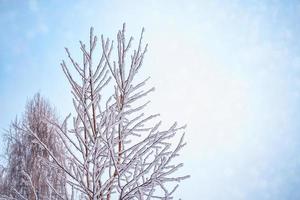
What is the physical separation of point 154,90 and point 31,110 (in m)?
8.66

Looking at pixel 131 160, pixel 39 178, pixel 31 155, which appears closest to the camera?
pixel 131 160

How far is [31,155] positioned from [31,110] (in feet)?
5.99

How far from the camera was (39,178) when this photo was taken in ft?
28.9

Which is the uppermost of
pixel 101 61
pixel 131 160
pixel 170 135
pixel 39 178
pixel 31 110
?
pixel 31 110

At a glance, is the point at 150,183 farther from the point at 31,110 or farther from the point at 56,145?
the point at 31,110

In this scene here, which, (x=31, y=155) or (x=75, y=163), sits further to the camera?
(x=31, y=155)

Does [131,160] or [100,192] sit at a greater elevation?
[131,160]

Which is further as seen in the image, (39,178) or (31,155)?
(31,155)

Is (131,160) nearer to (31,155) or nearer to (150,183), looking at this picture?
(150,183)

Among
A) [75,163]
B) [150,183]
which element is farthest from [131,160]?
[75,163]

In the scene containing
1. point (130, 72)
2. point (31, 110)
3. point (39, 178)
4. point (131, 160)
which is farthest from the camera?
point (31, 110)

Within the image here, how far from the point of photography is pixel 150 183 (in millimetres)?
2869

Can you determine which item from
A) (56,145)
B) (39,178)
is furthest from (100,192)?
(56,145)

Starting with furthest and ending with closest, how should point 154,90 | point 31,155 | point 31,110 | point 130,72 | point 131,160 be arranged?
point 31,110 < point 31,155 < point 154,90 < point 130,72 < point 131,160
